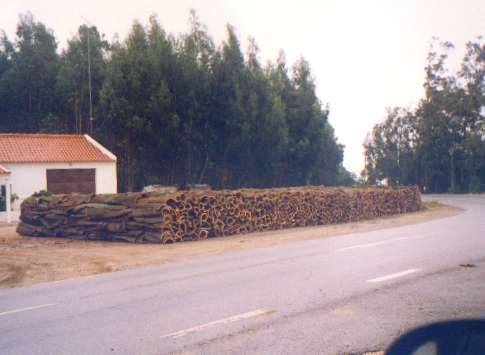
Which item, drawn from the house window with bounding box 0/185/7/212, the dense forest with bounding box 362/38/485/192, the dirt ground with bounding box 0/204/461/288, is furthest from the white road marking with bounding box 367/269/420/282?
the dense forest with bounding box 362/38/485/192

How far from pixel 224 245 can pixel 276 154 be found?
2566 cm

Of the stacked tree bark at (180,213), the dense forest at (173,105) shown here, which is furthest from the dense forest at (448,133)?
the stacked tree bark at (180,213)

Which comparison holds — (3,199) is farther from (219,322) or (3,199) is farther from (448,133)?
(448,133)

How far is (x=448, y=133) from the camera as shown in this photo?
2736 inches

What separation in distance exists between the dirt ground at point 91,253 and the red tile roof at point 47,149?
12.7 meters

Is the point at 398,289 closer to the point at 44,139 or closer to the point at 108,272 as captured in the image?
the point at 108,272

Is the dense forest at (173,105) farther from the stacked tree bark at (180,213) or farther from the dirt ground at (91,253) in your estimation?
the dirt ground at (91,253)

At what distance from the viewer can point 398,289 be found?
8.25 metres

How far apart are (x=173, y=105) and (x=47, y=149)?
352 inches

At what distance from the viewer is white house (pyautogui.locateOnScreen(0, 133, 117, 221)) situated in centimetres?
3198

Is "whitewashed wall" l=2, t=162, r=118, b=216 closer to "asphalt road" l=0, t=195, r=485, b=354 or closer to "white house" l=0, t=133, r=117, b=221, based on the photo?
"white house" l=0, t=133, r=117, b=221

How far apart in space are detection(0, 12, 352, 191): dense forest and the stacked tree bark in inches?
559

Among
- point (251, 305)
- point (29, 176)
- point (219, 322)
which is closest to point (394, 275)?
point (251, 305)

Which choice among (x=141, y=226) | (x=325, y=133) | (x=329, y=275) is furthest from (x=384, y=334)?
(x=325, y=133)
